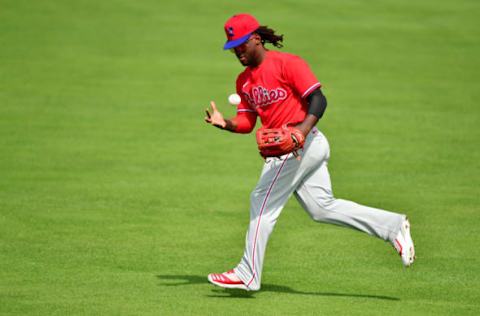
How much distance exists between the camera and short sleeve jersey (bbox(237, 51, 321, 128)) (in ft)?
25.7

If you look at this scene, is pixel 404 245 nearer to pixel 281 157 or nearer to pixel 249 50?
pixel 281 157

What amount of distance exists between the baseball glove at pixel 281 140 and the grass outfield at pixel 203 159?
4.35 ft

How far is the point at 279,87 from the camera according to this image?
7934mm

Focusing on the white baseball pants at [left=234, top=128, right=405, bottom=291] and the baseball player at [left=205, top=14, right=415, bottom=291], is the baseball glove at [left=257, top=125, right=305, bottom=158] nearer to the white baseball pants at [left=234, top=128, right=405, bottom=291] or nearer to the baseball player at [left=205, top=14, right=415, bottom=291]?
the baseball player at [left=205, top=14, right=415, bottom=291]

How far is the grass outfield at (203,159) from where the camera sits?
8.30m

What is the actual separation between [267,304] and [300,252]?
5.93ft

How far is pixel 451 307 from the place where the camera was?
7.75 m

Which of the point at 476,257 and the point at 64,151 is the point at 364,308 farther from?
the point at 64,151

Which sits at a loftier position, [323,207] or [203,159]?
[323,207]

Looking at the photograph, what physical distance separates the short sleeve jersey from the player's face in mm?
105

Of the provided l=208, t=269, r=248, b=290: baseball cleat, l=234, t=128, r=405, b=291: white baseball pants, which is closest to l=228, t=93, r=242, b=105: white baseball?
l=234, t=128, r=405, b=291: white baseball pants

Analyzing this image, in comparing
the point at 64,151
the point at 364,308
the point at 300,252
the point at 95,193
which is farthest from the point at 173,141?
the point at 364,308

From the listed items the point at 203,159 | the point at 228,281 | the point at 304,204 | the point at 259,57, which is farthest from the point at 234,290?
the point at 203,159

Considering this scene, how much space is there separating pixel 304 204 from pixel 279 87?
1.09 m
